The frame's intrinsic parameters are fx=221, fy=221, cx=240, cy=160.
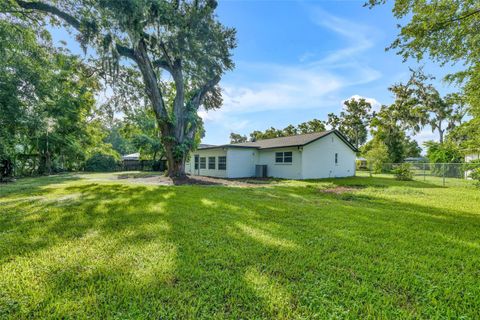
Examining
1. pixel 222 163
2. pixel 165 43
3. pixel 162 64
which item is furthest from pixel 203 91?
pixel 222 163

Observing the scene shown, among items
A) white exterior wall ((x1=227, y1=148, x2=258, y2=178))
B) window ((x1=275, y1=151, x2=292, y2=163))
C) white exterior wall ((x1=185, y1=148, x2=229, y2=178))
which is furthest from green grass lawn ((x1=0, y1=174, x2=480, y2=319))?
white exterior wall ((x1=185, y1=148, x2=229, y2=178))

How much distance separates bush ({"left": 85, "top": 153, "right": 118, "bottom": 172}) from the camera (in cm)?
2534

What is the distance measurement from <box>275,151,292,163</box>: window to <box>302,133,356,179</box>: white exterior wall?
125cm

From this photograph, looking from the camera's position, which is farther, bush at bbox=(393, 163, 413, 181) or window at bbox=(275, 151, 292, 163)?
window at bbox=(275, 151, 292, 163)

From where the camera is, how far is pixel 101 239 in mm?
3818

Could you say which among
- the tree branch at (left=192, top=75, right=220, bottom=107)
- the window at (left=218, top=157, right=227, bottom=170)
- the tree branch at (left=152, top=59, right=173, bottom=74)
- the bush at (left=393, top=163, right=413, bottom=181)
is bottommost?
the bush at (left=393, top=163, right=413, bottom=181)

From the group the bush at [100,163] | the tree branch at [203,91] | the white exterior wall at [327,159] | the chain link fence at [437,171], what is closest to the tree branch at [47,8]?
the tree branch at [203,91]

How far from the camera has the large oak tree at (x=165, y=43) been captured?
9.57m

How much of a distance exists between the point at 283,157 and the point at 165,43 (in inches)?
442

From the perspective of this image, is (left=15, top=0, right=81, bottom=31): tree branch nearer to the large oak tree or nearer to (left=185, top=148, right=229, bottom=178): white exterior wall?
the large oak tree

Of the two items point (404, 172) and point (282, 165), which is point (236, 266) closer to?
point (282, 165)

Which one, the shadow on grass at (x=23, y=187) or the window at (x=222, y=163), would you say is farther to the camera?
the window at (x=222, y=163)

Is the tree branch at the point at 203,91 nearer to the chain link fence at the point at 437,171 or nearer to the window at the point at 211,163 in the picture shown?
the window at the point at 211,163

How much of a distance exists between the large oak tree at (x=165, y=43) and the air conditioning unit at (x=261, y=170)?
6.66 meters
